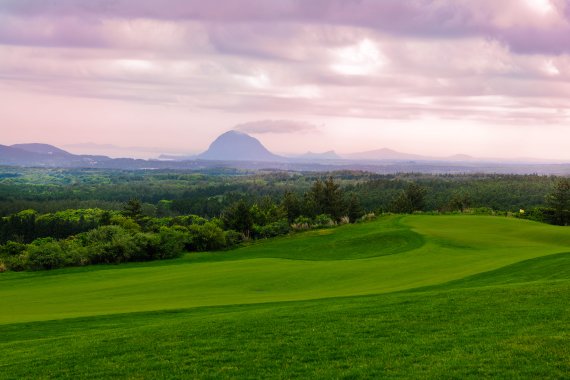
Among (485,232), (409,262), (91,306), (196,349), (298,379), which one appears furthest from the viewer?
(485,232)

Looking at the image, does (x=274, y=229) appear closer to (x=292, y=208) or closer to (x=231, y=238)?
(x=231, y=238)

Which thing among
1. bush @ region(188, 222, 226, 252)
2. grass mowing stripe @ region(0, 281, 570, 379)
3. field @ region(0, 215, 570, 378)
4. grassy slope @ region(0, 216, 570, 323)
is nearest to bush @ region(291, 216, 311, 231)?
bush @ region(188, 222, 226, 252)

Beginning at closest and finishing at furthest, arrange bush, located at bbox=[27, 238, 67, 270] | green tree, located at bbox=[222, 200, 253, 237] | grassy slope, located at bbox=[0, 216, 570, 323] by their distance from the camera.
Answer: grassy slope, located at bbox=[0, 216, 570, 323]
bush, located at bbox=[27, 238, 67, 270]
green tree, located at bbox=[222, 200, 253, 237]

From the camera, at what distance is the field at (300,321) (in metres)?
11.6

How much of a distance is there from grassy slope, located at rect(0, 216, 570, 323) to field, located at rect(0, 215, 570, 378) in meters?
0.18

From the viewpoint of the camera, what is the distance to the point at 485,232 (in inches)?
2063

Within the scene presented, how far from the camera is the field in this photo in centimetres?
1160

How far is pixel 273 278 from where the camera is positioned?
100ft

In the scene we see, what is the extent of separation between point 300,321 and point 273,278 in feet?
47.6

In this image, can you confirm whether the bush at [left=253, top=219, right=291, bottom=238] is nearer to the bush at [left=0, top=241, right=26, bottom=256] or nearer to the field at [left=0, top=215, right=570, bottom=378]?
the bush at [left=0, top=241, right=26, bottom=256]

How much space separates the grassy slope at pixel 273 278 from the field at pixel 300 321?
0.18 meters

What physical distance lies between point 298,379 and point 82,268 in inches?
1627

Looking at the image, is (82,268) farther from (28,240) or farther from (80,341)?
(28,240)

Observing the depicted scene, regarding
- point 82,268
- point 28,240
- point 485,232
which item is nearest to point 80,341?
point 82,268
